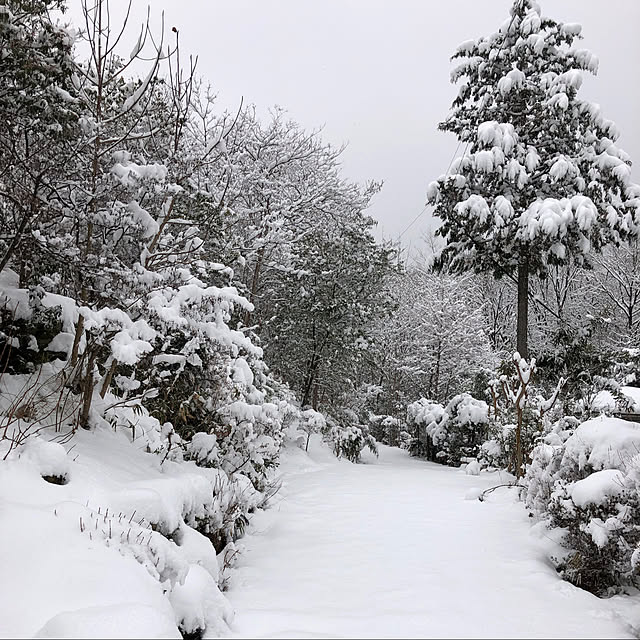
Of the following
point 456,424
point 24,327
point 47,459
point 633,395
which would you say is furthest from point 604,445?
point 456,424

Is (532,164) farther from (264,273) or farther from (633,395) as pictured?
(633,395)

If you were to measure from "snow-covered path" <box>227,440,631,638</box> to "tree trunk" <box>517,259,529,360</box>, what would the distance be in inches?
280

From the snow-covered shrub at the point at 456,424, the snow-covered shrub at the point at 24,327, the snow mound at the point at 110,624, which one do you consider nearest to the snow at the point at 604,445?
the snow mound at the point at 110,624

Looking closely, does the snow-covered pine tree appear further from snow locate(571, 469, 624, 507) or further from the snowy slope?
the snowy slope

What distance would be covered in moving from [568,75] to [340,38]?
5756mm

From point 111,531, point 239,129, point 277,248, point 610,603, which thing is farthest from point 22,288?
point 239,129

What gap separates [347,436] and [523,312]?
198 inches

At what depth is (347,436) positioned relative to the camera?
12.2 meters

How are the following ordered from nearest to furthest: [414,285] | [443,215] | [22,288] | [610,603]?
1. [610,603]
2. [22,288]
3. [443,215]
4. [414,285]

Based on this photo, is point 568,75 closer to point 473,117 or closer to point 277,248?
point 473,117

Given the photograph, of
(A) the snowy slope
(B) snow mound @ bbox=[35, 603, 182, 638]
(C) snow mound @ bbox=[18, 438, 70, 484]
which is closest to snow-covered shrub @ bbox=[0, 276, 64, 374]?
(C) snow mound @ bbox=[18, 438, 70, 484]

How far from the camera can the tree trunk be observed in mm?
13016

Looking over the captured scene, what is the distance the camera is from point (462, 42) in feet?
47.4

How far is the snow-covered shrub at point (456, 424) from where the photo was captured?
12.1 m
